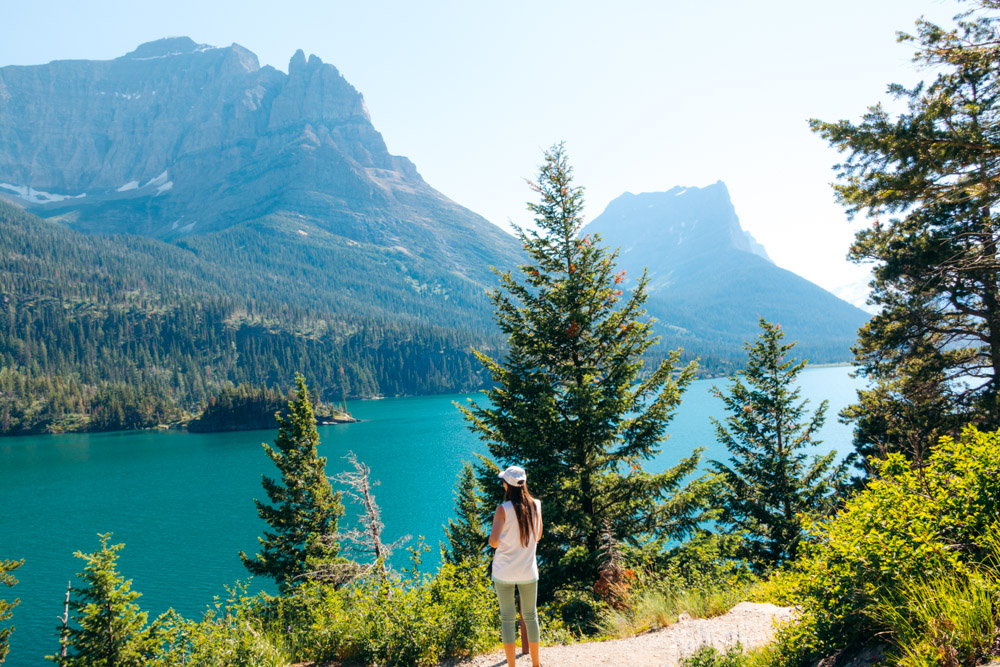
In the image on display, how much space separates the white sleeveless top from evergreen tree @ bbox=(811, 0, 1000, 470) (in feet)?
16.0

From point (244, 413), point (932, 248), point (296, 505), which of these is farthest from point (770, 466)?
point (244, 413)

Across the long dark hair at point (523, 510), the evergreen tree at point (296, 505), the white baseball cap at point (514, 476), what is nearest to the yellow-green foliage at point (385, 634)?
the long dark hair at point (523, 510)

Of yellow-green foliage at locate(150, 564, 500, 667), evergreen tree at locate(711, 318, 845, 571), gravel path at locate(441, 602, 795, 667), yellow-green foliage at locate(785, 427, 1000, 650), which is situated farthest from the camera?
evergreen tree at locate(711, 318, 845, 571)

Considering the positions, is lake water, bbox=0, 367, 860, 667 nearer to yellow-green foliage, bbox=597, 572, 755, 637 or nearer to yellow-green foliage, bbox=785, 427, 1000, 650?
yellow-green foliage, bbox=597, 572, 755, 637

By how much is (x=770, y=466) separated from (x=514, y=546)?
15629mm

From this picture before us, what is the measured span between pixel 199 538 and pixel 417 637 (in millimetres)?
41620

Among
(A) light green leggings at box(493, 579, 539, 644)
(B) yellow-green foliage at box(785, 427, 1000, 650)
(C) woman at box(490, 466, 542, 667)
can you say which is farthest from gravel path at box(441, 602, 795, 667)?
(B) yellow-green foliage at box(785, 427, 1000, 650)

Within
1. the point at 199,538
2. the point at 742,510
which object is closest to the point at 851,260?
the point at 742,510

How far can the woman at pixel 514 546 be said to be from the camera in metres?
5.63

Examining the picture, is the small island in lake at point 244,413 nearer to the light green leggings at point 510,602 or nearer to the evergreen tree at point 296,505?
the evergreen tree at point 296,505

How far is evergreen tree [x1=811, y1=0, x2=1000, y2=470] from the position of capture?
8.02 m

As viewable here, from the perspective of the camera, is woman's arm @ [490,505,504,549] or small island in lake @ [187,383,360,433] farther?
small island in lake @ [187,383,360,433]

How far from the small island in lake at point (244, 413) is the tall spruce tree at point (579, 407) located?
10912 cm

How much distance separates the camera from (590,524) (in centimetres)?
1137
